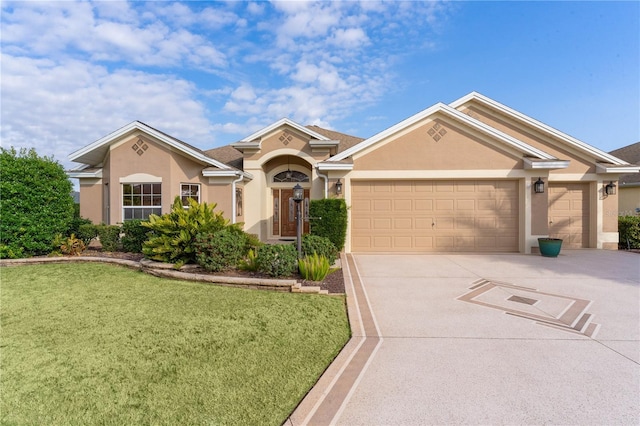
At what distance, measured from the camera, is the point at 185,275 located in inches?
262


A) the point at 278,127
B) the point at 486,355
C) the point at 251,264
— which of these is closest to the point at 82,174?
the point at 278,127

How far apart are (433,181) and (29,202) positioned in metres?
13.1

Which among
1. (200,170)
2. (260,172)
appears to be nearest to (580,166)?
(260,172)

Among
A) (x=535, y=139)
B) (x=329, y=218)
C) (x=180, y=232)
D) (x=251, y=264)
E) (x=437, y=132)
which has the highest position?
(x=535, y=139)

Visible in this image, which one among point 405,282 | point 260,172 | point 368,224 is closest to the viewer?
point 405,282

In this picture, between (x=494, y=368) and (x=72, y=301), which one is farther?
(x=72, y=301)

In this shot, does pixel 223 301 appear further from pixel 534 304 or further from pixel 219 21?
pixel 219 21

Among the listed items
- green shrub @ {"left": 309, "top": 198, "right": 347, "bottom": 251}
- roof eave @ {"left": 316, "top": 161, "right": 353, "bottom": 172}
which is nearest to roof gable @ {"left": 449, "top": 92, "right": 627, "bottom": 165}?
roof eave @ {"left": 316, "top": 161, "right": 353, "bottom": 172}

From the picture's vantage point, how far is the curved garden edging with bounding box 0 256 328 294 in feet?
19.3

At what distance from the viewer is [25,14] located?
757cm

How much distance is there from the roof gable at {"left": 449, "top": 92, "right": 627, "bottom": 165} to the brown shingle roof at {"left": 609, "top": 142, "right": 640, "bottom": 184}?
619cm

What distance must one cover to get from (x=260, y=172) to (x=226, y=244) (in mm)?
7516

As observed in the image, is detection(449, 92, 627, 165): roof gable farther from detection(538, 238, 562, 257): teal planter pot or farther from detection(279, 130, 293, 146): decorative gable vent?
detection(279, 130, 293, 146): decorative gable vent

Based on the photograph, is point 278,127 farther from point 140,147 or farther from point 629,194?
point 629,194
